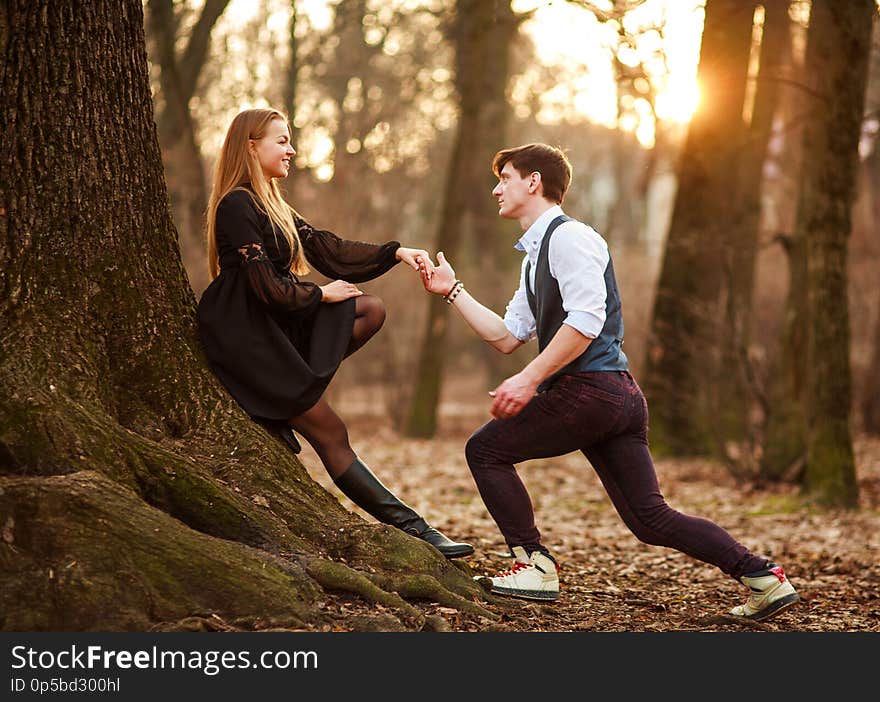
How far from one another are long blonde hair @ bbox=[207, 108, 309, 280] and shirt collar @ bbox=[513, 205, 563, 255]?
1068mm

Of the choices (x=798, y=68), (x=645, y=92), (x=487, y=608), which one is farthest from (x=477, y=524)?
(x=798, y=68)

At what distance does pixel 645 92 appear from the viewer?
41.9 feet

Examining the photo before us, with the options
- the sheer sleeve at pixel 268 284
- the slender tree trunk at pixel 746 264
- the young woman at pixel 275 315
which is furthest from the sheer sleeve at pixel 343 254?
the slender tree trunk at pixel 746 264

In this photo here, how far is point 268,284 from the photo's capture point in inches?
188

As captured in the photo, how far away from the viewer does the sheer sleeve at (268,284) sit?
4.77m

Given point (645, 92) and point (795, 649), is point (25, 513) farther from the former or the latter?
point (645, 92)

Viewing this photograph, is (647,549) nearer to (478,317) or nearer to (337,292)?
(478,317)

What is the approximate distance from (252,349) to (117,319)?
0.59m

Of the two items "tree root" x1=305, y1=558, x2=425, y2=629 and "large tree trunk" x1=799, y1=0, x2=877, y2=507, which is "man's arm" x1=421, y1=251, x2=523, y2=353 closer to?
"tree root" x1=305, y1=558, x2=425, y2=629

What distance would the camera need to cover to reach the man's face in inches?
189

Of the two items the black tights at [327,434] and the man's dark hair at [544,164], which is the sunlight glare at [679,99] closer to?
the man's dark hair at [544,164]

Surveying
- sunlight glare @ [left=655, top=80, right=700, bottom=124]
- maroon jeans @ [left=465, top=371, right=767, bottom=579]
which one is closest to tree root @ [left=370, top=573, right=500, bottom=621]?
maroon jeans @ [left=465, top=371, right=767, bottom=579]

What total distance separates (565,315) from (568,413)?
1.38 ft

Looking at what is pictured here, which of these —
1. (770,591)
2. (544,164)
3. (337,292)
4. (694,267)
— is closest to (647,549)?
(770,591)
